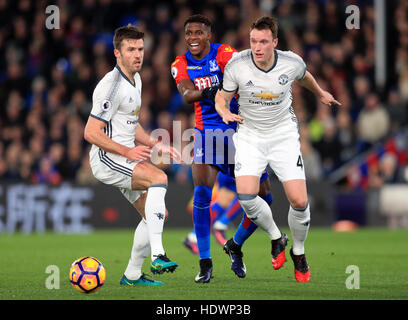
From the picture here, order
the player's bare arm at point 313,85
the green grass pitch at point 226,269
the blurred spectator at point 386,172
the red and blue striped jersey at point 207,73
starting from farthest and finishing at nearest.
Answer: the blurred spectator at point 386,172, the red and blue striped jersey at point 207,73, the player's bare arm at point 313,85, the green grass pitch at point 226,269

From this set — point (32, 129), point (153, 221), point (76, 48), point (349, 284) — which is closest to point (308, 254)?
point (349, 284)

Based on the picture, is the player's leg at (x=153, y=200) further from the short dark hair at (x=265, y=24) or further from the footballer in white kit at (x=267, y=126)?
the short dark hair at (x=265, y=24)

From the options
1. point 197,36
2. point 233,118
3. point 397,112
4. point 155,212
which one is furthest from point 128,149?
point 397,112

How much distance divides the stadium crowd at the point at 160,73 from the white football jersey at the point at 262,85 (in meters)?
Answer: 8.16

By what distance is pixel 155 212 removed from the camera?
281 inches

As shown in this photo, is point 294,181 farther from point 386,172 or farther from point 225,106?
point 386,172

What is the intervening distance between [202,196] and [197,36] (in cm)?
159

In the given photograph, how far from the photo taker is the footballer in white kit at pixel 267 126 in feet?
24.7

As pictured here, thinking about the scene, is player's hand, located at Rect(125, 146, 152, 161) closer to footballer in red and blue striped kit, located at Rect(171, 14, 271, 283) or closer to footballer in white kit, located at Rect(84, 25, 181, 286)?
footballer in white kit, located at Rect(84, 25, 181, 286)

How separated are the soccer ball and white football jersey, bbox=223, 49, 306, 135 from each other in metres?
2.04

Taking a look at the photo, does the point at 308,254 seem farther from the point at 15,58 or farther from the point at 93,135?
the point at 15,58

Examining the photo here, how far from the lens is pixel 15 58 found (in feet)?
63.3

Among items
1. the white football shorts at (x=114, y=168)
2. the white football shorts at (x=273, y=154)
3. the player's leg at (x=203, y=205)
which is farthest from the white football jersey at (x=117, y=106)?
the white football shorts at (x=273, y=154)

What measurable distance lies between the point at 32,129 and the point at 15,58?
103 inches
